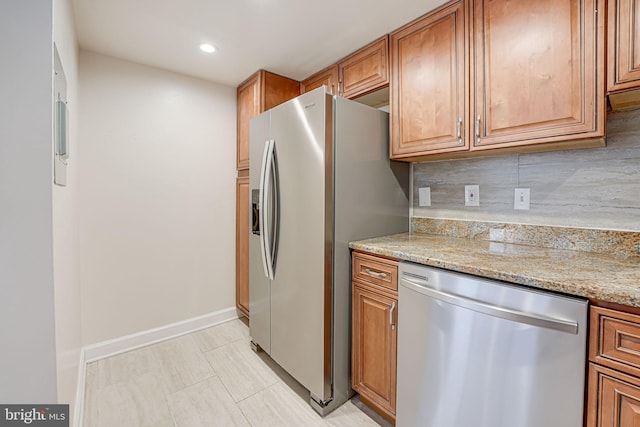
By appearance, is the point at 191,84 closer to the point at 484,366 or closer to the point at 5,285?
the point at 5,285

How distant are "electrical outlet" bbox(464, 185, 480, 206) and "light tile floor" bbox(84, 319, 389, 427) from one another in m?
1.39

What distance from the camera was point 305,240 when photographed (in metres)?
1.72

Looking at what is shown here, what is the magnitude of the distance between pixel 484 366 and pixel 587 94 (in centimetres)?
116

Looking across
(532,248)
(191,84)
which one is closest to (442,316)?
(532,248)

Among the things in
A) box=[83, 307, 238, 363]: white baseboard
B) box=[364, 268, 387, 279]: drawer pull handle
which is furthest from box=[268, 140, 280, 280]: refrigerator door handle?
box=[83, 307, 238, 363]: white baseboard

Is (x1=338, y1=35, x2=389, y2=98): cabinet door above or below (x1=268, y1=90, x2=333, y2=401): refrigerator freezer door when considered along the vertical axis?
above

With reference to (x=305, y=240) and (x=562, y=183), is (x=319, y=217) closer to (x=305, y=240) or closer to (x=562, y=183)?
(x=305, y=240)

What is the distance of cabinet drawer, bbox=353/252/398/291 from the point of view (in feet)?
4.82

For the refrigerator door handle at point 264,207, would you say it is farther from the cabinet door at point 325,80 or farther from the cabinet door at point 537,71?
the cabinet door at point 537,71

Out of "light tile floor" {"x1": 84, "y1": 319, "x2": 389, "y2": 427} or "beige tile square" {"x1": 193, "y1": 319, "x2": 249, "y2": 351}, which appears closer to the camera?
"light tile floor" {"x1": 84, "y1": 319, "x2": 389, "y2": 427}

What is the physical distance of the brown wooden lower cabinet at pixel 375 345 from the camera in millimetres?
1483

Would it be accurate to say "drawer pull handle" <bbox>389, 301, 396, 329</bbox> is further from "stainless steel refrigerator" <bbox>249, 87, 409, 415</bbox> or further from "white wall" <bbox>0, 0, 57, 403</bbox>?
"white wall" <bbox>0, 0, 57, 403</bbox>

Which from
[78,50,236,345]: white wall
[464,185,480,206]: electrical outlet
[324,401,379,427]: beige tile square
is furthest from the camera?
[78,50,236,345]: white wall

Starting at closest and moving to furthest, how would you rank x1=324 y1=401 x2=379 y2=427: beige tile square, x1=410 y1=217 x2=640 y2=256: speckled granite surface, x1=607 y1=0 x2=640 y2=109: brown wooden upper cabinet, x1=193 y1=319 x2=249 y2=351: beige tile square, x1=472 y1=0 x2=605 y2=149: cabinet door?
x1=607 y1=0 x2=640 y2=109: brown wooden upper cabinet, x1=472 y1=0 x2=605 y2=149: cabinet door, x1=410 y1=217 x2=640 y2=256: speckled granite surface, x1=324 y1=401 x2=379 y2=427: beige tile square, x1=193 y1=319 x2=249 y2=351: beige tile square
